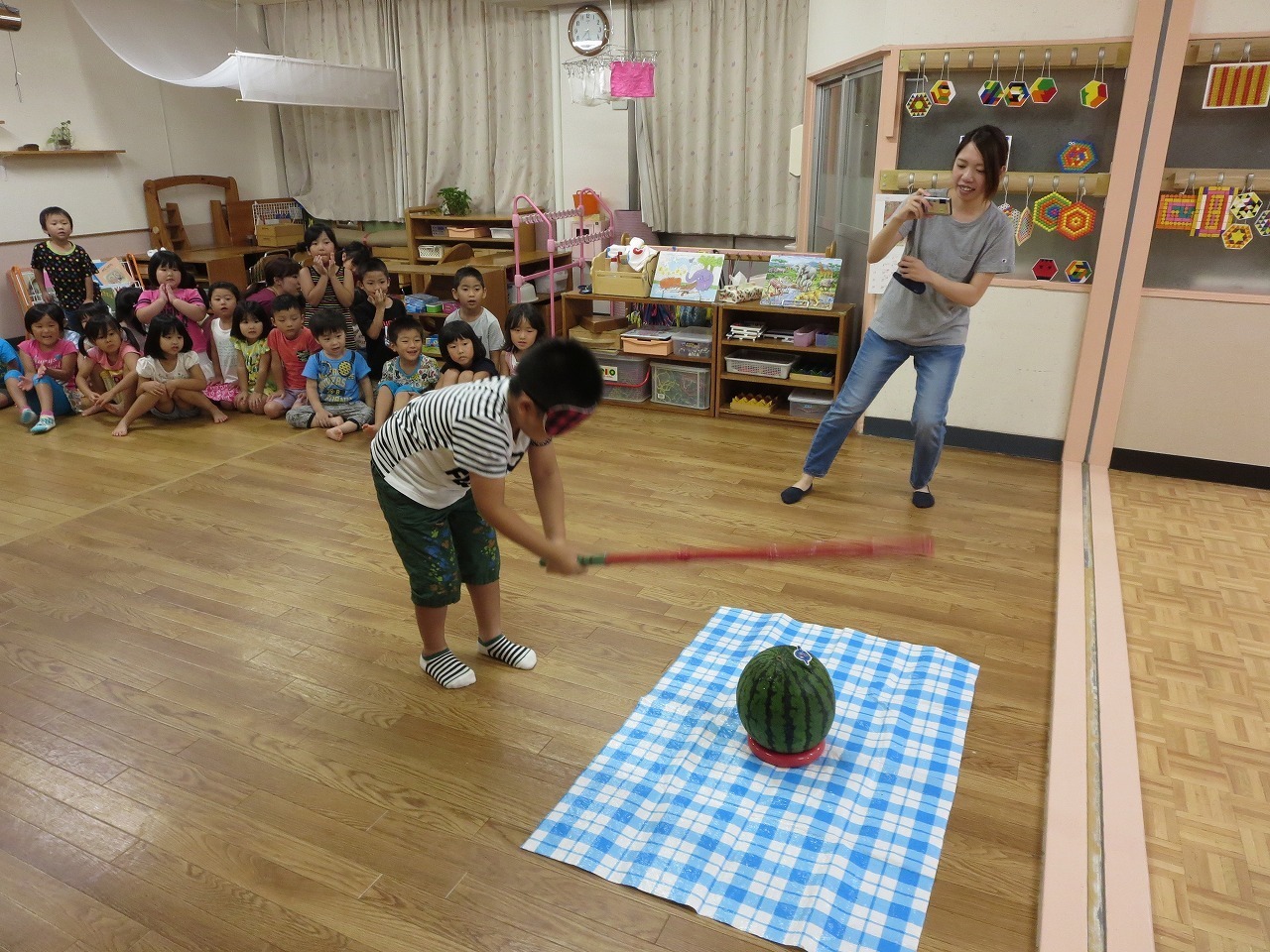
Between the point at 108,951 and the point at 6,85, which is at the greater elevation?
the point at 6,85

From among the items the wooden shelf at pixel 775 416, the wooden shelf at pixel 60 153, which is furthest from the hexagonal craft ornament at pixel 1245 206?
the wooden shelf at pixel 60 153

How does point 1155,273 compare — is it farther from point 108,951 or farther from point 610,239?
point 108,951

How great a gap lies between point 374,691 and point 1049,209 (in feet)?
10.9

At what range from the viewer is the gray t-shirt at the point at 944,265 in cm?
302

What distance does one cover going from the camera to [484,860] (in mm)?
1759

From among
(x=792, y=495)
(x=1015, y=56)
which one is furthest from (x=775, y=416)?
(x=1015, y=56)

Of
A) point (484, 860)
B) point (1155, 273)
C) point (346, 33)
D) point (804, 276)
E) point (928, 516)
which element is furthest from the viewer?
point (346, 33)

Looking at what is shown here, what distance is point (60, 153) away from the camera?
5.79 m

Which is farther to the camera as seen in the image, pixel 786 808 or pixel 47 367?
pixel 47 367

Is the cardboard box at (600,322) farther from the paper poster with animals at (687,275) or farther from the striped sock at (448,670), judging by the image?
the striped sock at (448,670)

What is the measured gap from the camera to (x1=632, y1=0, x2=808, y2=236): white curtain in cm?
505

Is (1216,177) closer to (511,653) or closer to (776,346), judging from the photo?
(776,346)

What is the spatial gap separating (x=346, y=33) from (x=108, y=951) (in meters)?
6.56

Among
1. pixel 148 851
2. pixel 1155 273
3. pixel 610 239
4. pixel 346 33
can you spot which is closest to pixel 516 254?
pixel 610 239
